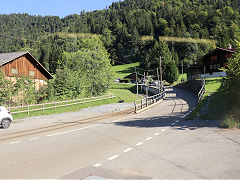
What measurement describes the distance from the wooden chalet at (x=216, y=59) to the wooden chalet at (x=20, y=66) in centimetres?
4604

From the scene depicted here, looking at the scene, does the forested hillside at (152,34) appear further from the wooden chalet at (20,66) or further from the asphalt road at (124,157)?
the asphalt road at (124,157)

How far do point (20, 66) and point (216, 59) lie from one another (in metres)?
51.5

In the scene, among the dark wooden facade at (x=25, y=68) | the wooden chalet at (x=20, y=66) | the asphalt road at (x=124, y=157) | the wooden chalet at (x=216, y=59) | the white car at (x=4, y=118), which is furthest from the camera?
the wooden chalet at (x=216, y=59)

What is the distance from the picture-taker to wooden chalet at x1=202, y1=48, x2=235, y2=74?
62647mm

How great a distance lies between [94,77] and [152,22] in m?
127

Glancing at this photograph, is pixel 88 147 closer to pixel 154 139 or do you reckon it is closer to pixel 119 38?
pixel 154 139

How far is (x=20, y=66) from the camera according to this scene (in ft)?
114

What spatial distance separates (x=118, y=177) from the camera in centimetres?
602

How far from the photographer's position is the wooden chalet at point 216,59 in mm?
62647

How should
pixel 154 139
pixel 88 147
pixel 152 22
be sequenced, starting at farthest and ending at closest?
pixel 152 22 → pixel 154 139 → pixel 88 147

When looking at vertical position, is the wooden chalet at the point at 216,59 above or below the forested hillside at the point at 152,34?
below

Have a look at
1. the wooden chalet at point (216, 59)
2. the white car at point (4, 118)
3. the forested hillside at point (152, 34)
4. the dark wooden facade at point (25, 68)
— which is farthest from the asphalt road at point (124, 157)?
the forested hillside at point (152, 34)

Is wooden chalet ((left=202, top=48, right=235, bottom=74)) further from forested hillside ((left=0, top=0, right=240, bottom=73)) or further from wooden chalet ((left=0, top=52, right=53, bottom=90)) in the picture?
wooden chalet ((left=0, top=52, right=53, bottom=90))

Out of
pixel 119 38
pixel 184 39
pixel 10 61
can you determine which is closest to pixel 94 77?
pixel 10 61
